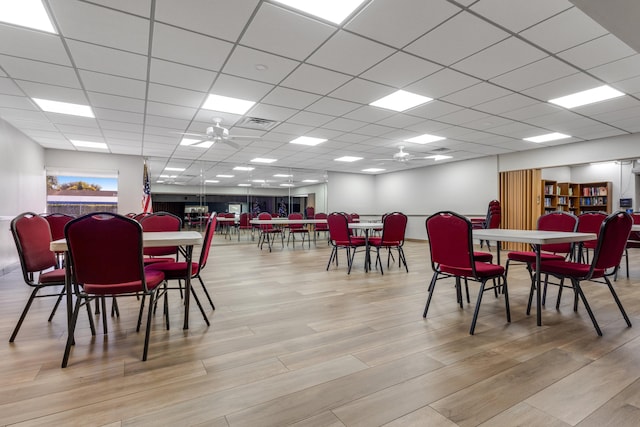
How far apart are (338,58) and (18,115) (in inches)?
215

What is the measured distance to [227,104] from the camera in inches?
185

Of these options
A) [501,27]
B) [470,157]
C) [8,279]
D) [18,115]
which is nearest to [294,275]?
[501,27]

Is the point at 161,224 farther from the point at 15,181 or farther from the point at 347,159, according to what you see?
the point at 347,159

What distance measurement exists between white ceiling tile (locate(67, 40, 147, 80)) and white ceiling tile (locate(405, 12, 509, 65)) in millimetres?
2815

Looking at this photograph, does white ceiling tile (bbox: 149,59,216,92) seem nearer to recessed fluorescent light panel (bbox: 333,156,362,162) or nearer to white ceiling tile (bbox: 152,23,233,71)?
white ceiling tile (bbox: 152,23,233,71)

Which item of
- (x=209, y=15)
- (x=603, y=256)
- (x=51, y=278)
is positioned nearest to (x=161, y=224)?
(x=51, y=278)

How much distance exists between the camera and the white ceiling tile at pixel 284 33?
2566 millimetres

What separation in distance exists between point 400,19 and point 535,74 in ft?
6.88

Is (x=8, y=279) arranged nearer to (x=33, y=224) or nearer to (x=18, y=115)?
(x=18, y=115)

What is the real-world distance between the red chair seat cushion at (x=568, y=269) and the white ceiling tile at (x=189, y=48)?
3461mm

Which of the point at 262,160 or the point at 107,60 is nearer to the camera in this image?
the point at 107,60

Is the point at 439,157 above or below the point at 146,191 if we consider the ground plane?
above

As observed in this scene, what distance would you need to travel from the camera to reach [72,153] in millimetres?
8086

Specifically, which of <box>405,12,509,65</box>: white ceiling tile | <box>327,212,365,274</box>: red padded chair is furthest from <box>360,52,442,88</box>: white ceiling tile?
<box>327,212,365,274</box>: red padded chair
